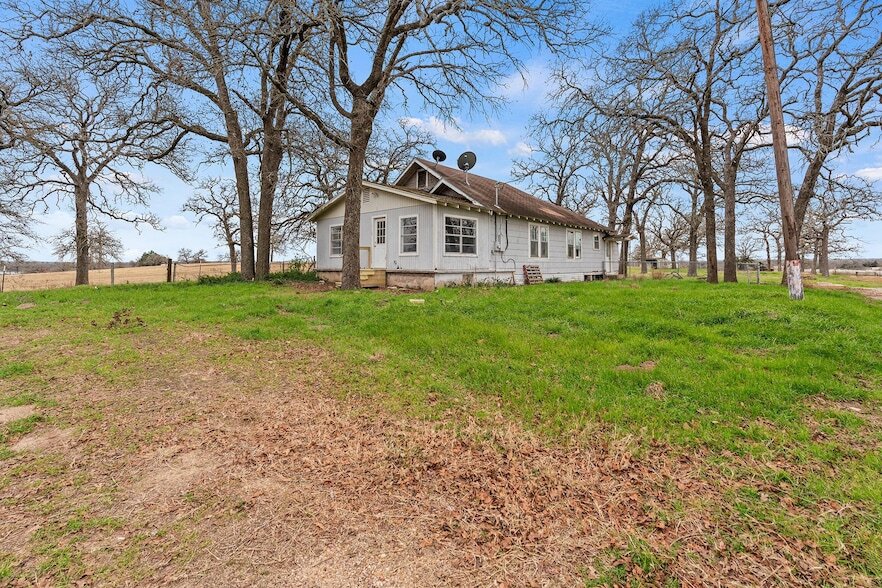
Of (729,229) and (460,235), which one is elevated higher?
(729,229)

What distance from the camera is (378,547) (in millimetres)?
2188

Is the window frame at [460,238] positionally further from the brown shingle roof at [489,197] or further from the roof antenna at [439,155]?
the roof antenna at [439,155]

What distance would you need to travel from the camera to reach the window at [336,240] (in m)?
16.5

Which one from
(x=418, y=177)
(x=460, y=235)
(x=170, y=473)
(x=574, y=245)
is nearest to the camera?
(x=170, y=473)

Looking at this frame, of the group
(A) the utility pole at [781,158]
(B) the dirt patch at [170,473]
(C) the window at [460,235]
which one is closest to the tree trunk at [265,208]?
(C) the window at [460,235]

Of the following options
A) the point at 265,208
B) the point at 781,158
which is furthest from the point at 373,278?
the point at 781,158

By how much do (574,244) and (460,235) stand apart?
8.74 metres

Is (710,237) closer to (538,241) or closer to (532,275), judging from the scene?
(538,241)

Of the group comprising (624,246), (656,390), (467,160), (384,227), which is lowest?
(656,390)

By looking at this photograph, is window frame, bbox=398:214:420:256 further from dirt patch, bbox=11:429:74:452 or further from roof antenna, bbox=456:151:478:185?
dirt patch, bbox=11:429:74:452

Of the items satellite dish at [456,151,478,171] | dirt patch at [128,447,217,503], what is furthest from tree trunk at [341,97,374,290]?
dirt patch at [128,447,217,503]

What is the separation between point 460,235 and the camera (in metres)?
13.7

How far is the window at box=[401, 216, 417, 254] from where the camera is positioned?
44.6 ft

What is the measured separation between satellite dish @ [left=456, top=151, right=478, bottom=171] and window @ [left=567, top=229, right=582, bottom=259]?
256 inches
